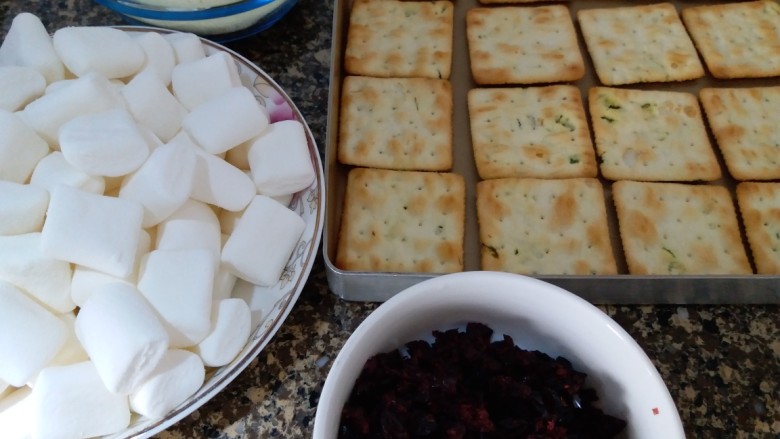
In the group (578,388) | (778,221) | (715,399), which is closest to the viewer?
(578,388)

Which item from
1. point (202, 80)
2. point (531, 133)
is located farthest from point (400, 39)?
point (202, 80)

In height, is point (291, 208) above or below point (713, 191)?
above

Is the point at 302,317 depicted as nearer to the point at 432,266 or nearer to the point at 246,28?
the point at 432,266

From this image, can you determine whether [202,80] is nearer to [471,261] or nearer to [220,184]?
[220,184]

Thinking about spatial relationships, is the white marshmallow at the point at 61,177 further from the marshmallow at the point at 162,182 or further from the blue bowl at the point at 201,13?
the blue bowl at the point at 201,13

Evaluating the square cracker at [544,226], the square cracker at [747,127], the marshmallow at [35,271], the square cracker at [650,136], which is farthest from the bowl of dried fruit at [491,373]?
the square cracker at [747,127]

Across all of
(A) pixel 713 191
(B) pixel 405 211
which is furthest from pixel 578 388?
(A) pixel 713 191
